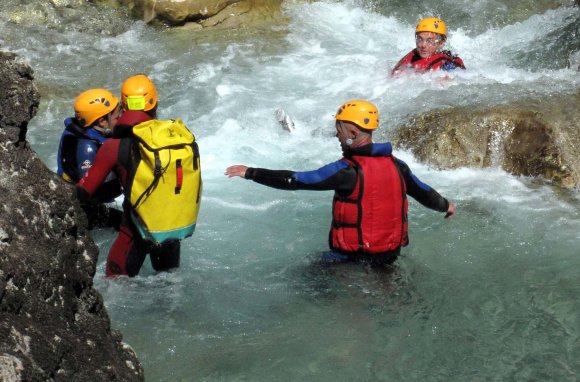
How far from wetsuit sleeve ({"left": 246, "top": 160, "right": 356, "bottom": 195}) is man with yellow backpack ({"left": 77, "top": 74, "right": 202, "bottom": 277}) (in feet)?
1.62

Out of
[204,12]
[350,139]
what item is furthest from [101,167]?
[204,12]

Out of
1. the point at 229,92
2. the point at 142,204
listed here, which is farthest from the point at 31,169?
the point at 229,92

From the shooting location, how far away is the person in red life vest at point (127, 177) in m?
5.00

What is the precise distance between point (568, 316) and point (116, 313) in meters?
3.08

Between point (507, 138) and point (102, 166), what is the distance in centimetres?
487

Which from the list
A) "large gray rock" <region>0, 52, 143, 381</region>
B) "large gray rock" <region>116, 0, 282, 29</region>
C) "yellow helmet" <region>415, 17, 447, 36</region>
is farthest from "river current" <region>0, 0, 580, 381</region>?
"large gray rock" <region>0, 52, 143, 381</region>

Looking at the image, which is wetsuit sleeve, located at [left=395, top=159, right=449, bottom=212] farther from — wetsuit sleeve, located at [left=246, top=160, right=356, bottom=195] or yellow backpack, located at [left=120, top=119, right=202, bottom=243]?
yellow backpack, located at [left=120, top=119, right=202, bottom=243]

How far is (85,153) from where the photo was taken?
18.7ft

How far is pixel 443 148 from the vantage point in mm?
8562

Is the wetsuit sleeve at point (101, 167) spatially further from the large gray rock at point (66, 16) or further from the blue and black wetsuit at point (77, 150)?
the large gray rock at point (66, 16)

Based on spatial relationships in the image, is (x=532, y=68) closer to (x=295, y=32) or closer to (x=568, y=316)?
(x=295, y=32)

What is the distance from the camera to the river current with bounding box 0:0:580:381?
16.6 ft

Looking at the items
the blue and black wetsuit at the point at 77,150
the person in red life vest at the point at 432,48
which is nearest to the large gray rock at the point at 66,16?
the person in red life vest at the point at 432,48

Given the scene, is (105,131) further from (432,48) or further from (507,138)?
(432,48)
